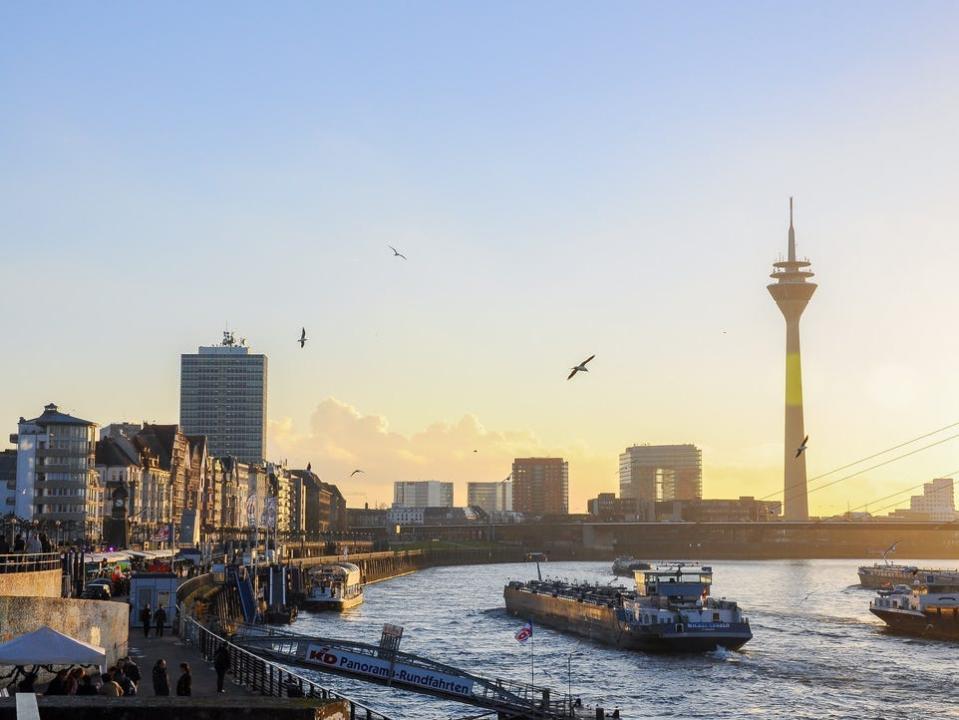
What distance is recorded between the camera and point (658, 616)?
→ 89.8 m

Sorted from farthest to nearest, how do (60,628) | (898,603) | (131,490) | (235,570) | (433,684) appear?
1. (131,490)
2. (898,603)
3. (235,570)
4. (433,684)
5. (60,628)

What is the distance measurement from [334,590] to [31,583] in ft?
286

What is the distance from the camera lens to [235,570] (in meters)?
100

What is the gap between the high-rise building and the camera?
14388 cm

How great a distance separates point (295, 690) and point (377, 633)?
6893 cm

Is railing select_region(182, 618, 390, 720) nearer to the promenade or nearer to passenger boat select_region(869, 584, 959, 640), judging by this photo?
the promenade

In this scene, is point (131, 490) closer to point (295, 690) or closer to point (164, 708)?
point (295, 690)

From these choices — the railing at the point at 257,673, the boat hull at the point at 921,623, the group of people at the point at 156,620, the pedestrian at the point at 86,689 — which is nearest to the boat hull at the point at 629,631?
the boat hull at the point at 921,623

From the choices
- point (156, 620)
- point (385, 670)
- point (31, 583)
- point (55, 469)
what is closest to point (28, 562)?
point (31, 583)

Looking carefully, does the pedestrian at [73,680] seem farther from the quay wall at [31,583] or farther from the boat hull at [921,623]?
the boat hull at [921,623]

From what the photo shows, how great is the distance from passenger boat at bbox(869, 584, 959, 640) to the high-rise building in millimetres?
84050

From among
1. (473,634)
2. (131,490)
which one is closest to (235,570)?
(473,634)

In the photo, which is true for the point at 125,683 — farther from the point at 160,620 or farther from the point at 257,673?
the point at 160,620

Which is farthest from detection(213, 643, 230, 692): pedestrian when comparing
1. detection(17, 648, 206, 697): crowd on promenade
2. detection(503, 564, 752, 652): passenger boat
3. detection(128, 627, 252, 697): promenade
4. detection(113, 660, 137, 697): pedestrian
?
detection(503, 564, 752, 652): passenger boat
